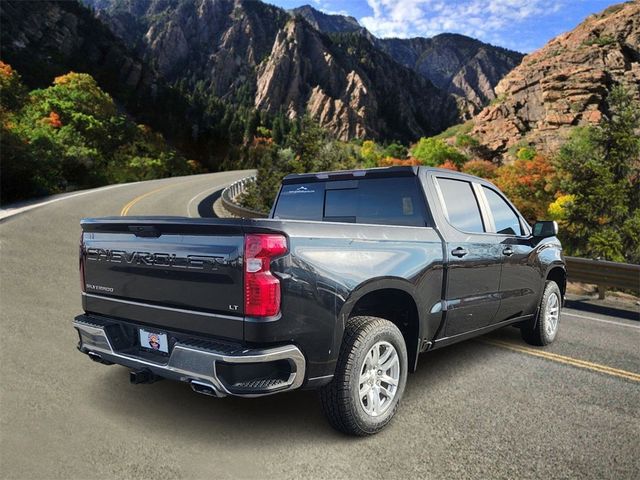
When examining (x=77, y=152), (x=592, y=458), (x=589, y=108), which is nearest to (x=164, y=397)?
(x=592, y=458)

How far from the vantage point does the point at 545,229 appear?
500cm

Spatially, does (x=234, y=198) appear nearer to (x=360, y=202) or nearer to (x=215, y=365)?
(x=360, y=202)

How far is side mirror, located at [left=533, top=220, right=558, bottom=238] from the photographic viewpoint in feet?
16.3

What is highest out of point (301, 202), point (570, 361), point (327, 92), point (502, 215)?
point (327, 92)

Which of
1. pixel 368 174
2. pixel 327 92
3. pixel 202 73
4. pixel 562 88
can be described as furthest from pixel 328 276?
pixel 202 73

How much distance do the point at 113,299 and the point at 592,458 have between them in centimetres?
340

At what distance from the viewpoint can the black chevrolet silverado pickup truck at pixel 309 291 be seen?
2.58m

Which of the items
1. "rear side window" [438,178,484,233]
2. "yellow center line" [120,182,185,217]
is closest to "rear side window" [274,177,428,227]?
"rear side window" [438,178,484,233]

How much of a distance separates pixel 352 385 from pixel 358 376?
0.25 feet

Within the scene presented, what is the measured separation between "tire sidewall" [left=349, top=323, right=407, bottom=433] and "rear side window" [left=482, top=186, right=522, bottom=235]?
2039 mm

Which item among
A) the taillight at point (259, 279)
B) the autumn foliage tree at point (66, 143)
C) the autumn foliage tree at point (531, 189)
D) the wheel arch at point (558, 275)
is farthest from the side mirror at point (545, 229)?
the autumn foliage tree at point (531, 189)

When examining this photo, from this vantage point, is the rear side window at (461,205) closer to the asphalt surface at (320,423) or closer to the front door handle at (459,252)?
the front door handle at (459,252)

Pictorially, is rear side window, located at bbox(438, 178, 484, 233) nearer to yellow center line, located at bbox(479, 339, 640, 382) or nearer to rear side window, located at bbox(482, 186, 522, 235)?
rear side window, located at bbox(482, 186, 522, 235)

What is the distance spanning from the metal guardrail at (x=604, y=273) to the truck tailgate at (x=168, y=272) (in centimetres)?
747
